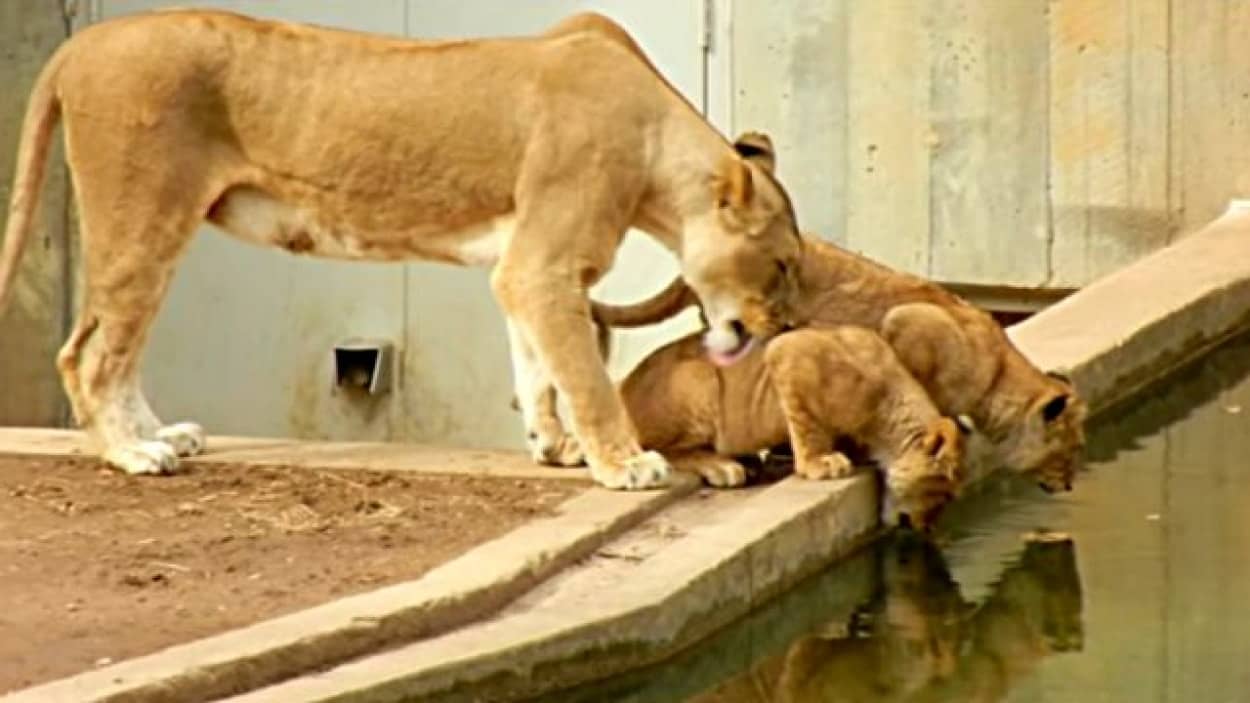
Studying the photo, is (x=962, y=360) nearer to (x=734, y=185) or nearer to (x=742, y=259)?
(x=742, y=259)

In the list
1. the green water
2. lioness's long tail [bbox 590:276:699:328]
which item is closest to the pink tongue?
lioness's long tail [bbox 590:276:699:328]

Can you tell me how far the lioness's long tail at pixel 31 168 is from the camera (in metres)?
7.33

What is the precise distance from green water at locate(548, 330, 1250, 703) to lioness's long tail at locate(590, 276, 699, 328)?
907mm

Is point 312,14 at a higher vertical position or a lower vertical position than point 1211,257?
higher

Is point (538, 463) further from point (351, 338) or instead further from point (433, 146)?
point (351, 338)

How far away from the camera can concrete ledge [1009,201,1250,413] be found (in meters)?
8.38

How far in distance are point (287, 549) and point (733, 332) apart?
1.41m

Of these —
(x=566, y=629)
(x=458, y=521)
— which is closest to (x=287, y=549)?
(x=458, y=521)

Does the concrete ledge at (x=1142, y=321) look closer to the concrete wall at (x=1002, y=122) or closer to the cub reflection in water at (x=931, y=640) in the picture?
Answer: the concrete wall at (x=1002, y=122)

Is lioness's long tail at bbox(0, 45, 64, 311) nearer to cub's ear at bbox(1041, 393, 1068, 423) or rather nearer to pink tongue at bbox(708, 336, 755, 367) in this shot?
pink tongue at bbox(708, 336, 755, 367)

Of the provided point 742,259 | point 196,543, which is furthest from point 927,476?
point 196,543

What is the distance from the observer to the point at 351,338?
1243 centimetres

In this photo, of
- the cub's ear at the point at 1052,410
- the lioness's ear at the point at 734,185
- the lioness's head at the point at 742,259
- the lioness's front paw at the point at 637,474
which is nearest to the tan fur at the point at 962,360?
the cub's ear at the point at 1052,410

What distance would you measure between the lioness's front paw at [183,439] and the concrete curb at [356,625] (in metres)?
1.37
